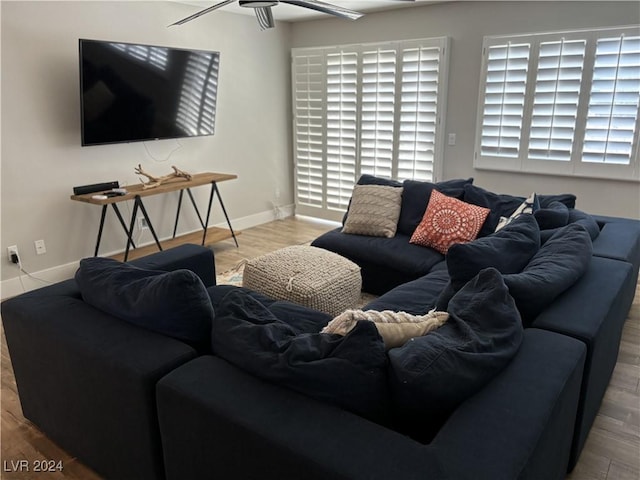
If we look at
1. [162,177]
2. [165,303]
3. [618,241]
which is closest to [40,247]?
[162,177]

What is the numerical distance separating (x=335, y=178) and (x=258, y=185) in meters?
0.93

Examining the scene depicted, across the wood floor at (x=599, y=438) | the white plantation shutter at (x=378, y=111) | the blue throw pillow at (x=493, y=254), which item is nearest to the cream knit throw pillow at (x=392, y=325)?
the blue throw pillow at (x=493, y=254)

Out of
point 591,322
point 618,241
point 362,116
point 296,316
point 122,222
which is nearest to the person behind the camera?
point 591,322

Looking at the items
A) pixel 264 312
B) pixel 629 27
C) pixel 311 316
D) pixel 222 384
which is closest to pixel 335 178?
pixel 629 27

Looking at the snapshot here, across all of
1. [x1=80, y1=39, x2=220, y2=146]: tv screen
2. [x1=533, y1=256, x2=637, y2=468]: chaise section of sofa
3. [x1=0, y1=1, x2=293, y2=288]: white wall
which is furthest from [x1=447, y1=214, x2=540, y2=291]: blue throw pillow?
[x1=0, y1=1, x2=293, y2=288]: white wall

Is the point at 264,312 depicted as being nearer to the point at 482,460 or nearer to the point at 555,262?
the point at 482,460

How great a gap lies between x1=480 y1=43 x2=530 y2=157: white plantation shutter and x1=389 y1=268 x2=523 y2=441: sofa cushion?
3.24m

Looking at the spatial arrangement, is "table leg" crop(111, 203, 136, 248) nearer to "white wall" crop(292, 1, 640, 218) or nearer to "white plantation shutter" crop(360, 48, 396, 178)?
"white plantation shutter" crop(360, 48, 396, 178)

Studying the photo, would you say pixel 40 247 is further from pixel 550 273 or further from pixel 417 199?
pixel 550 273

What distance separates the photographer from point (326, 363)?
4.47ft

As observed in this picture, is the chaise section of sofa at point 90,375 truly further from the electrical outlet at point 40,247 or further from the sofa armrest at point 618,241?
the sofa armrest at point 618,241

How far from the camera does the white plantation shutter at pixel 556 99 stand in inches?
157

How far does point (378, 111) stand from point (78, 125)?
2.88m

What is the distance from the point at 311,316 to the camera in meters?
2.34
